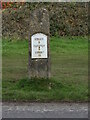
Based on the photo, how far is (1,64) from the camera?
1125 cm

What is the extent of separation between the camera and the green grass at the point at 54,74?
7.62 m

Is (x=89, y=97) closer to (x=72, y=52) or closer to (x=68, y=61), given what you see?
(x=68, y=61)

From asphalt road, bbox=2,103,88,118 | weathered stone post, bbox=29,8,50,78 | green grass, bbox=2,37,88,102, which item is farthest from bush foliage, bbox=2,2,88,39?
asphalt road, bbox=2,103,88,118

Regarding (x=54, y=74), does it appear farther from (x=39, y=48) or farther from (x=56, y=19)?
(x=56, y=19)

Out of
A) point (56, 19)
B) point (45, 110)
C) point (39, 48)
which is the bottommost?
point (45, 110)

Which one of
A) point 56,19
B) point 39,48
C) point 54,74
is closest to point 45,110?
point 39,48

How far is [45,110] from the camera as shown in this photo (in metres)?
6.52

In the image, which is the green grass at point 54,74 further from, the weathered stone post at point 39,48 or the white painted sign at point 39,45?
the white painted sign at point 39,45

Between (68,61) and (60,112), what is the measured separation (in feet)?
18.3

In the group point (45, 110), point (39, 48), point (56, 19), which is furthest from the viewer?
point (56, 19)

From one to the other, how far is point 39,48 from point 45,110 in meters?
2.25

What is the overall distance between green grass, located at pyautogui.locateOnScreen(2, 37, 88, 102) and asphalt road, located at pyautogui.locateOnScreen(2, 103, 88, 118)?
1.43 ft

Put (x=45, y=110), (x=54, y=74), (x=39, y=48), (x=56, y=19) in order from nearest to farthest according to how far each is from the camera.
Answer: (x=45, y=110)
(x=39, y=48)
(x=54, y=74)
(x=56, y=19)

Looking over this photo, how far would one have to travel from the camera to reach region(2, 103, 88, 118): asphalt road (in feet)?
20.2
